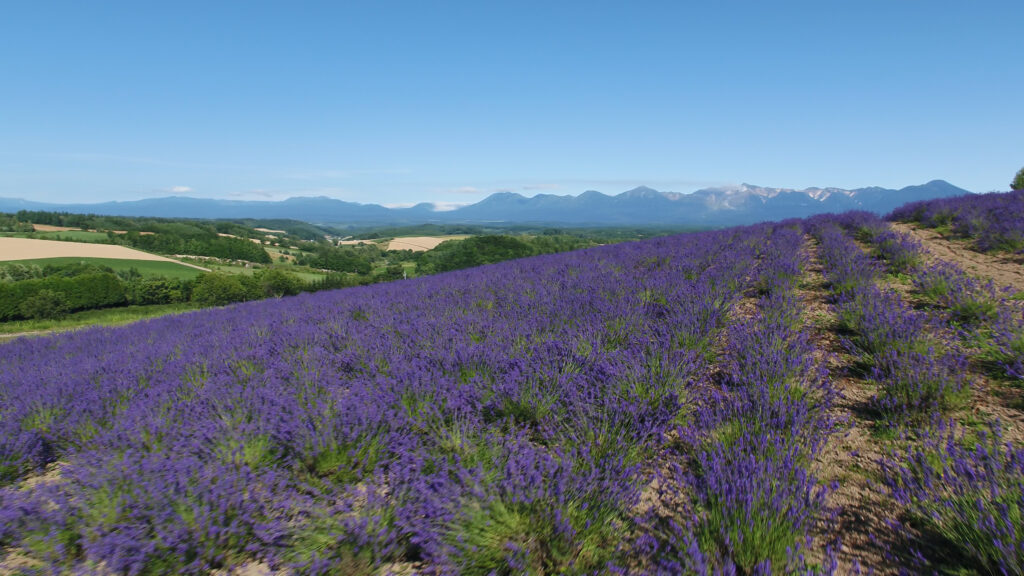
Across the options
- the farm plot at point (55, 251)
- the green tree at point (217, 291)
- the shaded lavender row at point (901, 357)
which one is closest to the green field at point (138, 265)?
the farm plot at point (55, 251)

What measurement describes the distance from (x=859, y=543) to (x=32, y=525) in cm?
307

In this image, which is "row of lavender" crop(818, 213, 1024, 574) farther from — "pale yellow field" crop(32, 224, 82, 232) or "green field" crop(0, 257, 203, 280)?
"pale yellow field" crop(32, 224, 82, 232)

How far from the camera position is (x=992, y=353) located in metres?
2.49

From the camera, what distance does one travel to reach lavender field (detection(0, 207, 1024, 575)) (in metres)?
1.37

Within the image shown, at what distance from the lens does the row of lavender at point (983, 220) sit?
5.93m

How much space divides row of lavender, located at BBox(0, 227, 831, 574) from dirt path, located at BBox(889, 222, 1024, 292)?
10.5ft

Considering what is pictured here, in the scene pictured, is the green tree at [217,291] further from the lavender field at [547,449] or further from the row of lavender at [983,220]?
the row of lavender at [983,220]

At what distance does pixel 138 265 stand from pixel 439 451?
61.8m

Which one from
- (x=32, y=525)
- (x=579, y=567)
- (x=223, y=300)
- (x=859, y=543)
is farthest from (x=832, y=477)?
(x=223, y=300)

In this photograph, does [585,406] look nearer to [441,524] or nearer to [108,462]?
[441,524]

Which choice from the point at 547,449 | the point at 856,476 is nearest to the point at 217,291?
the point at 547,449

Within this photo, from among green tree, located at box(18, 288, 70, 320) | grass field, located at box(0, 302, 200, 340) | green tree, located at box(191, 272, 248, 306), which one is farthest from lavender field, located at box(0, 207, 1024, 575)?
green tree, located at box(191, 272, 248, 306)

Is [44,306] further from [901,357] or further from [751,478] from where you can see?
[901,357]

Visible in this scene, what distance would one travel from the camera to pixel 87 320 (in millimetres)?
27016
